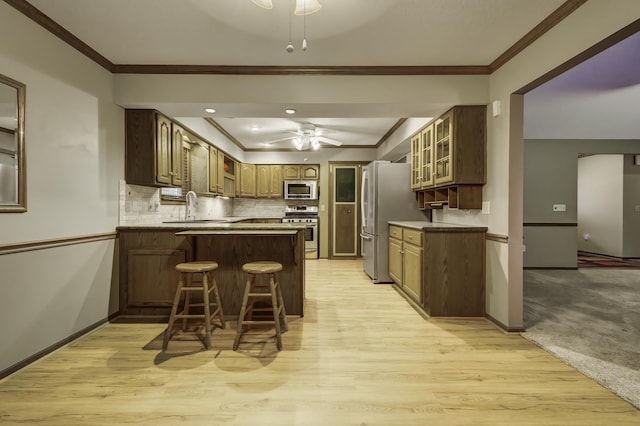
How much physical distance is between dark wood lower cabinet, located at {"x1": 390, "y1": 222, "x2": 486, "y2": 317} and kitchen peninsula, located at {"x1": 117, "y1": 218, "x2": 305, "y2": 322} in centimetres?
130

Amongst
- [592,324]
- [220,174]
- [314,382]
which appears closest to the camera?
[314,382]

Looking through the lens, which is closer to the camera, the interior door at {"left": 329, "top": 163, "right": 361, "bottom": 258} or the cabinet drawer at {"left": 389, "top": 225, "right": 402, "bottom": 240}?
the cabinet drawer at {"left": 389, "top": 225, "right": 402, "bottom": 240}

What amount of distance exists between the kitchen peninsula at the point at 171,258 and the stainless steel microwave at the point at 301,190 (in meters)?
3.53

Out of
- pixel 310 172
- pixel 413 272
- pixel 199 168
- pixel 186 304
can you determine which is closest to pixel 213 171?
pixel 199 168

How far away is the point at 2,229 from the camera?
1850 millimetres

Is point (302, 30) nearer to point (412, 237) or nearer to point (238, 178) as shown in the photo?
point (412, 237)

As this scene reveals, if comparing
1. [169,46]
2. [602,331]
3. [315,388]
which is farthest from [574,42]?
[169,46]

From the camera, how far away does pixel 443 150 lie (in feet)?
10.7

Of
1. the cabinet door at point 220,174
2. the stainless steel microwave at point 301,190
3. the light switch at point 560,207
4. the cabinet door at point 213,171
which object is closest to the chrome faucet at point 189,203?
the cabinet door at point 213,171

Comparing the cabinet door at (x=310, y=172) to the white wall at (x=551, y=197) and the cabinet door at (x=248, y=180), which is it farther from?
the white wall at (x=551, y=197)

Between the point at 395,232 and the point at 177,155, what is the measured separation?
117 inches

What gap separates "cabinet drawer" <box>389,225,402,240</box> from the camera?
12.5 ft

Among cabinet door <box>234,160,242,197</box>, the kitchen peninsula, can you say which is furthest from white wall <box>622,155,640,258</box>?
cabinet door <box>234,160,242,197</box>

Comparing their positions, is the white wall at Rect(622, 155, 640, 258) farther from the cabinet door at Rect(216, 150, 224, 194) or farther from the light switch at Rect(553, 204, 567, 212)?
the cabinet door at Rect(216, 150, 224, 194)
